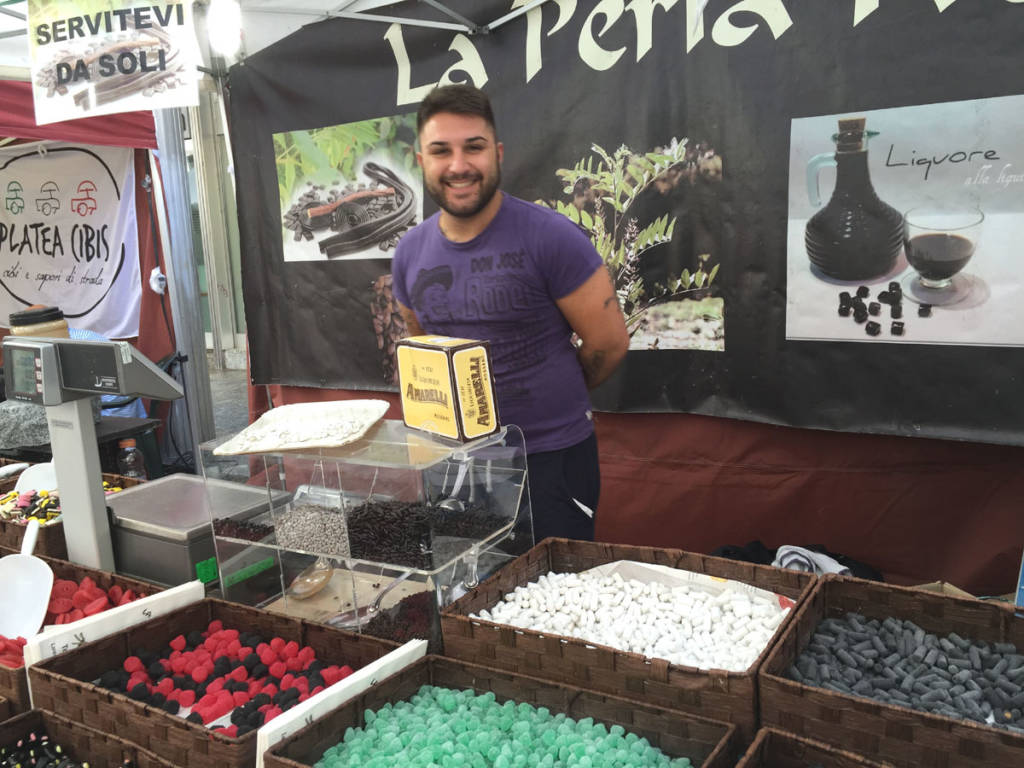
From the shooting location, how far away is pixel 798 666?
3.81ft

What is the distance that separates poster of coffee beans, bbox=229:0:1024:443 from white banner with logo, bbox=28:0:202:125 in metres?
0.84

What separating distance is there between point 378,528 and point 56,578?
0.91 meters

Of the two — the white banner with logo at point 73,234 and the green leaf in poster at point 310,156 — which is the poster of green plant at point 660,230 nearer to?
the green leaf in poster at point 310,156

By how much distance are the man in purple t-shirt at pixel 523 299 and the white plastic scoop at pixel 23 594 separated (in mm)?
973

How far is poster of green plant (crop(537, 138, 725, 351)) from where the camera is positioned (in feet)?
8.38

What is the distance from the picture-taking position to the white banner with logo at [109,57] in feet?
7.68

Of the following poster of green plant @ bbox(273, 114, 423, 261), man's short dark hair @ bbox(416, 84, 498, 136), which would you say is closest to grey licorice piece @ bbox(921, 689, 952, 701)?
man's short dark hair @ bbox(416, 84, 498, 136)

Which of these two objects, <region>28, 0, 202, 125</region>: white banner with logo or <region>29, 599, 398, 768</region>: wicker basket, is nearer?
<region>29, 599, 398, 768</region>: wicker basket

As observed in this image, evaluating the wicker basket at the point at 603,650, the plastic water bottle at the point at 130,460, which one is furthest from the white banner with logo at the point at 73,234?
the wicker basket at the point at 603,650

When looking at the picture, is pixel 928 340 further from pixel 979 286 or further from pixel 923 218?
pixel 923 218

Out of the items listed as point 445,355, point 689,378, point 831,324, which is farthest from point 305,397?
point 445,355

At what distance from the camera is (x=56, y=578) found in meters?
1.74

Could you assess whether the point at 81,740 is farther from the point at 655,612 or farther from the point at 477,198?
the point at 477,198

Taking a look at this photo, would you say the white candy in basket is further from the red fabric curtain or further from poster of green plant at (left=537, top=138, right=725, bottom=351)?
the red fabric curtain
